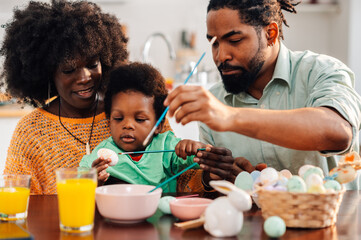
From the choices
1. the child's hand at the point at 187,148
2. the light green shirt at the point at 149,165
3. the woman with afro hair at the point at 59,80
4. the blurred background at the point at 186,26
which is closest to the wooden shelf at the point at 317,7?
the blurred background at the point at 186,26

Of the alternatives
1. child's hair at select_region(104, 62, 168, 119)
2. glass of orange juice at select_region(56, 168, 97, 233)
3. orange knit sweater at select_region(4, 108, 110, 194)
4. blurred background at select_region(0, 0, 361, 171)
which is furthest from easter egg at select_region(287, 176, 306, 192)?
blurred background at select_region(0, 0, 361, 171)

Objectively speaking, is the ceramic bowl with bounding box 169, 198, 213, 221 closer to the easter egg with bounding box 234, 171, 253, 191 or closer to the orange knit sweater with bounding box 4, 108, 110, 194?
the easter egg with bounding box 234, 171, 253, 191

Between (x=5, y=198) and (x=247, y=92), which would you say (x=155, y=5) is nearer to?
(x=247, y=92)

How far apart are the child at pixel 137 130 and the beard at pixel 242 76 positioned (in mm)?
258

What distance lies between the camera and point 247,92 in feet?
5.94

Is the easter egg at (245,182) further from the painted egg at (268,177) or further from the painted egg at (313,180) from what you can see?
the painted egg at (313,180)

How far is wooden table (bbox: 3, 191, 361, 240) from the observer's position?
3.14ft

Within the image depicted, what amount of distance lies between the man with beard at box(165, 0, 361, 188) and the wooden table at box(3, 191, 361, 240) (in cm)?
21

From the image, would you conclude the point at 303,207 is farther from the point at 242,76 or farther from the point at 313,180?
the point at 242,76

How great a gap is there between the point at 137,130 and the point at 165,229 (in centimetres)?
62

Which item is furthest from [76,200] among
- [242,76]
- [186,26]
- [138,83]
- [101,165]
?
[186,26]

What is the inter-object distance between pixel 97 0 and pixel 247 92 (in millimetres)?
3244

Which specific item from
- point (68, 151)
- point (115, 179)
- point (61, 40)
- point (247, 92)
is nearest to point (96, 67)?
point (61, 40)

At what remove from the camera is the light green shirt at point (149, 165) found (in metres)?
1.55
